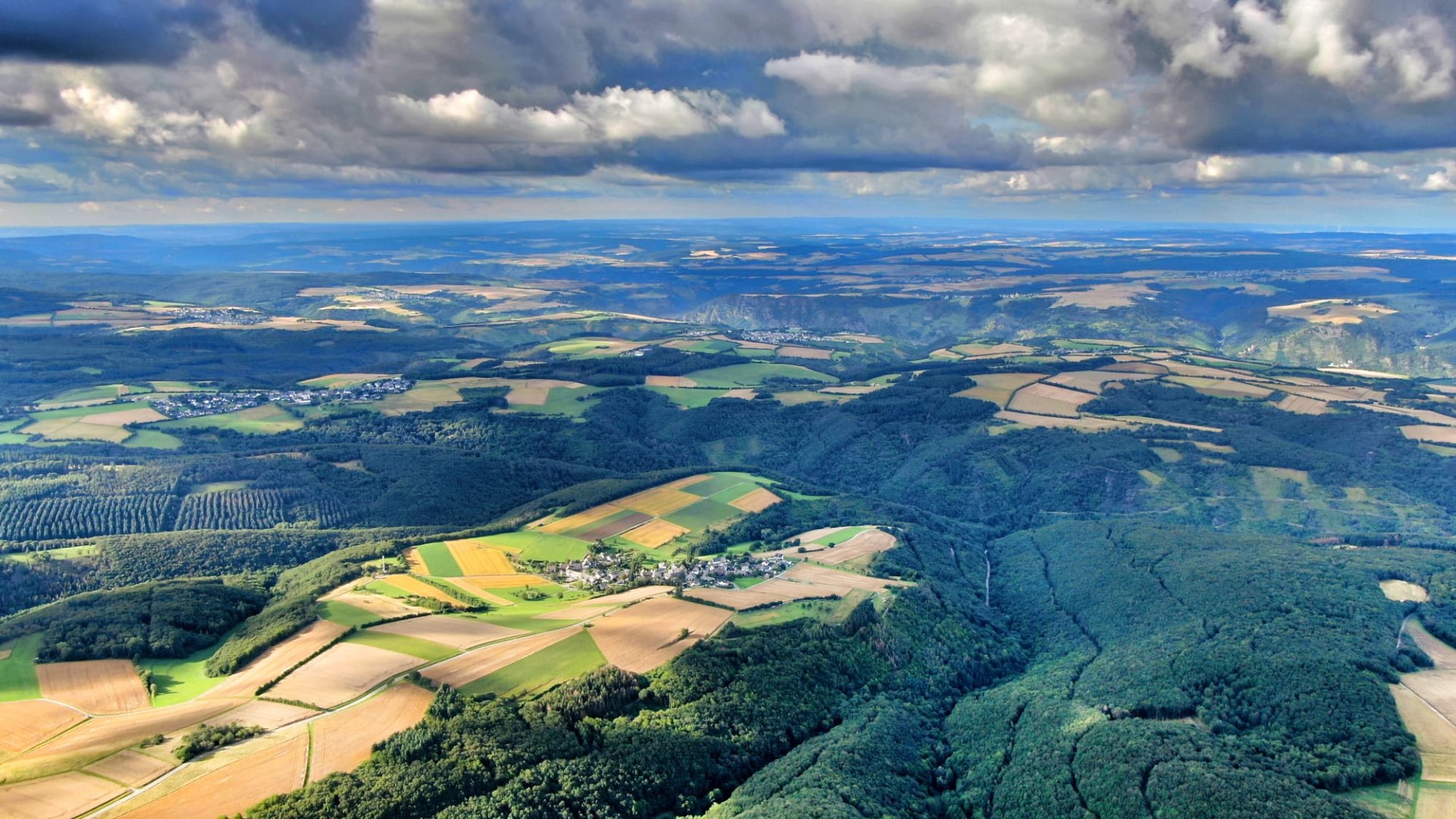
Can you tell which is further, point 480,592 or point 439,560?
point 439,560

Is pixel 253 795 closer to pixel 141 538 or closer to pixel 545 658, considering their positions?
pixel 545 658

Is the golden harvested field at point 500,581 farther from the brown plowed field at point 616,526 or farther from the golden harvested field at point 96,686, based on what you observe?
the golden harvested field at point 96,686

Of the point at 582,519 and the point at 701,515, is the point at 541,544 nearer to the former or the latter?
the point at 582,519

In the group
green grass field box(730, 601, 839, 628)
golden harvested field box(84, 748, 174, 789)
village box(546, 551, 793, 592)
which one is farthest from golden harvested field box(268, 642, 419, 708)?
green grass field box(730, 601, 839, 628)

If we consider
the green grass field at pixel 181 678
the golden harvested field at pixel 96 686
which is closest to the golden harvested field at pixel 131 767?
the golden harvested field at pixel 96 686

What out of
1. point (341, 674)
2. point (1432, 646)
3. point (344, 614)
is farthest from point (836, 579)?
point (1432, 646)

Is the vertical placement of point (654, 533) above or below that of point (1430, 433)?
above

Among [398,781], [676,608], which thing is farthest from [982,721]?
[398,781]
